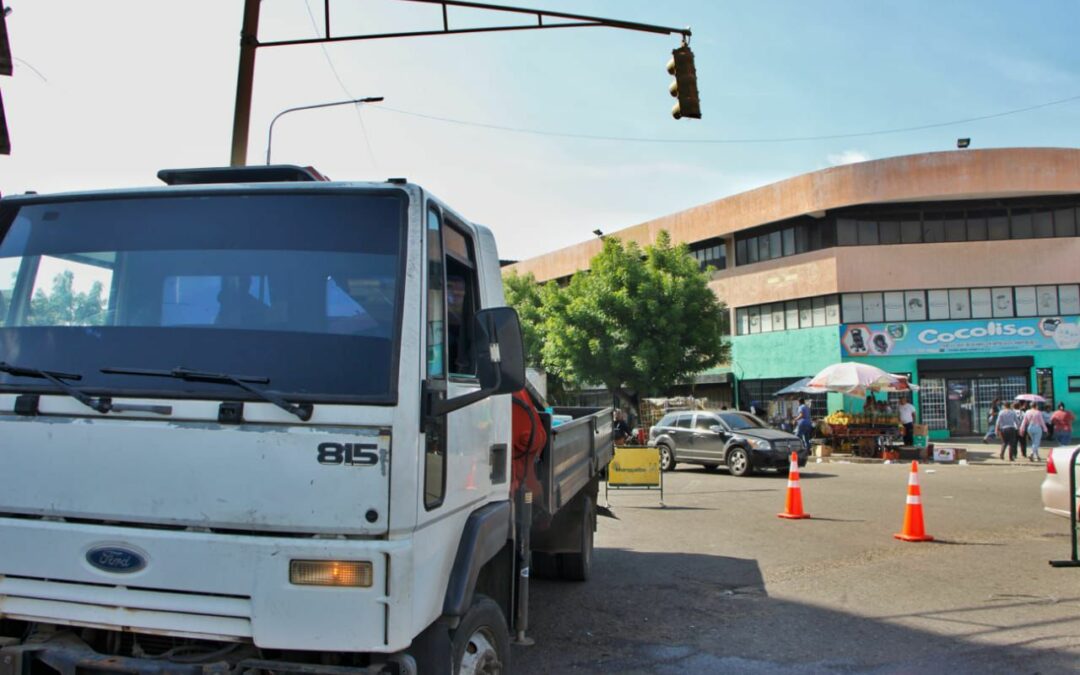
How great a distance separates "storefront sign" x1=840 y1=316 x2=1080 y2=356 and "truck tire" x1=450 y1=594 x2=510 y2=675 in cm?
3364

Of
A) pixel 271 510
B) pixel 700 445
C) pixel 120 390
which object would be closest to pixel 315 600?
pixel 271 510

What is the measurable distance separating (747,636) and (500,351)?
392 cm

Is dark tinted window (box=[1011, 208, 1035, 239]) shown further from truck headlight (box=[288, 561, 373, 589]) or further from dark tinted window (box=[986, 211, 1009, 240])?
truck headlight (box=[288, 561, 373, 589])

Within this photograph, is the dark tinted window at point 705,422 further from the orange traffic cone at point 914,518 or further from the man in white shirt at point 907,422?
the orange traffic cone at point 914,518

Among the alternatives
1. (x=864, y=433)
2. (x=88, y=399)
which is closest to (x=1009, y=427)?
(x=864, y=433)

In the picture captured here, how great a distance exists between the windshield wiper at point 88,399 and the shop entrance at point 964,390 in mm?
36041

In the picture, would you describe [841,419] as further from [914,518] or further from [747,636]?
[747,636]

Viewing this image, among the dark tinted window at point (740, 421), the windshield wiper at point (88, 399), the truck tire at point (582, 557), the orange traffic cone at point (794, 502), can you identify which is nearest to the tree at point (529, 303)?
the dark tinted window at point (740, 421)

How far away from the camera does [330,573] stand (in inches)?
112

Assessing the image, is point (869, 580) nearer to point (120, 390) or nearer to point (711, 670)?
point (711, 670)

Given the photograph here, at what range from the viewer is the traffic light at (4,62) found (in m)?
6.06

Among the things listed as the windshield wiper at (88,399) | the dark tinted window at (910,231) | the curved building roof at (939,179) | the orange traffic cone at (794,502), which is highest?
the curved building roof at (939,179)

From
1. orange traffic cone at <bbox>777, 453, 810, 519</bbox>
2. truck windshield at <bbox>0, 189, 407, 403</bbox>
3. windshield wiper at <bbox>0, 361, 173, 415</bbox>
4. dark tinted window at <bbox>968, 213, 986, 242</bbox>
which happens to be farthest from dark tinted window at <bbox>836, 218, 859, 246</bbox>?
windshield wiper at <bbox>0, 361, 173, 415</bbox>

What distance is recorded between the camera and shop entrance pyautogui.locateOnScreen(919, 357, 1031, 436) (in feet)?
113
